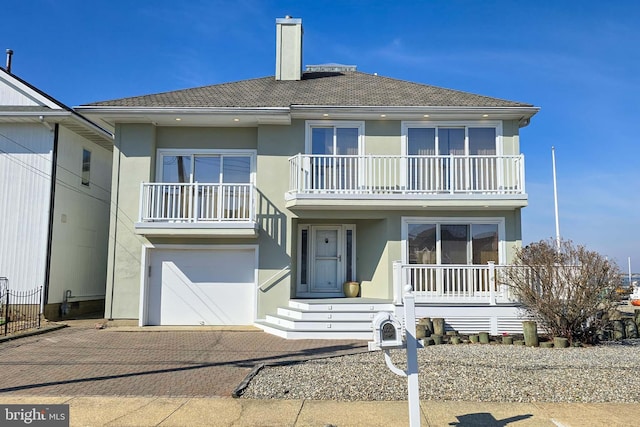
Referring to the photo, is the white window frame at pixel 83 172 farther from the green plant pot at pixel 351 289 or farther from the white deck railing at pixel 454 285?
the white deck railing at pixel 454 285

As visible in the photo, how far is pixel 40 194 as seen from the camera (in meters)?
14.4

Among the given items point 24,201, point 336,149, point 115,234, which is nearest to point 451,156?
point 336,149

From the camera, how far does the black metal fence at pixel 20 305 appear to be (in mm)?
13562

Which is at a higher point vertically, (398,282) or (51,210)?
(51,210)

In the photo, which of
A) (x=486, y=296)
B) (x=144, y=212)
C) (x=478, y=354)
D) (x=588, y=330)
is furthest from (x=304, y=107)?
(x=588, y=330)

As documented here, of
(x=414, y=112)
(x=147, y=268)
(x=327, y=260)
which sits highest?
(x=414, y=112)

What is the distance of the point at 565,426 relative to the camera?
5.47 metres

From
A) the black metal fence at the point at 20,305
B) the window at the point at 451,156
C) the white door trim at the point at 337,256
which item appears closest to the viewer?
the window at the point at 451,156

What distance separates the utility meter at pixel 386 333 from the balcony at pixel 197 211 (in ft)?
26.6

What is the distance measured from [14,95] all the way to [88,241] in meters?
5.07

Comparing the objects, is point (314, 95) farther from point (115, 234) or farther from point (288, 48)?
point (115, 234)

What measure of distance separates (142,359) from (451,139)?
1005cm

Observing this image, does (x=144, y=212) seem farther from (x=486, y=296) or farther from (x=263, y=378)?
(x=486, y=296)

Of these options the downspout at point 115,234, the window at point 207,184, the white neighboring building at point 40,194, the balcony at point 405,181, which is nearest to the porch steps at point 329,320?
the balcony at point 405,181
